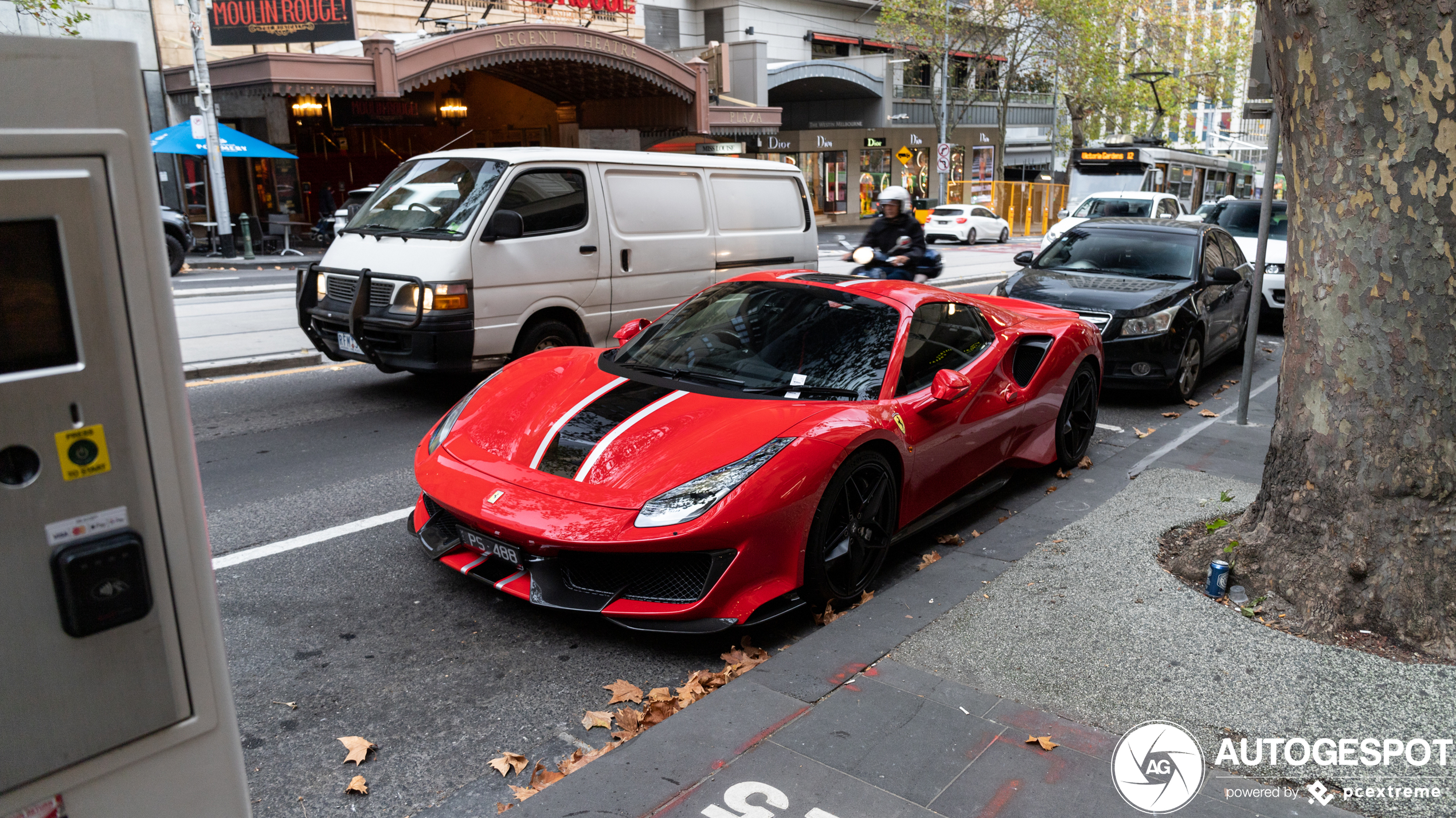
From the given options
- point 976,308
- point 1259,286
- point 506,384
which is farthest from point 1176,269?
point 506,384

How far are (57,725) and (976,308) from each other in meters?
5.16

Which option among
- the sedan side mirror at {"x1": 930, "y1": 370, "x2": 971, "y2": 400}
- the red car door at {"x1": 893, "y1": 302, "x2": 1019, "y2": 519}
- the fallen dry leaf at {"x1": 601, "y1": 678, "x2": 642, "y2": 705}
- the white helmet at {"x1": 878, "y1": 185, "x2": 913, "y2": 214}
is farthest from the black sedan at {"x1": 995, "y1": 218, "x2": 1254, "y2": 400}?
the fallen dry leaf at {"x1": 601, "y1": 678, "x2": 642, "y2": 705}

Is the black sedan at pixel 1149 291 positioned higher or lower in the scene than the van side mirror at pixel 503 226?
lower

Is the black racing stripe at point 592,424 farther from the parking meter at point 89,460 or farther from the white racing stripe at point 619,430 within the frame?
the parking meter at point 89,460

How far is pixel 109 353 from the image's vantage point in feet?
5.40

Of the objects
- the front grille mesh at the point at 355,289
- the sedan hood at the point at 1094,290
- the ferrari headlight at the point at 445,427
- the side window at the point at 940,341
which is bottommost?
the ferrari headlight at the point at 445,427

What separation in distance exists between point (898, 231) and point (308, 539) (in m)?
6.39

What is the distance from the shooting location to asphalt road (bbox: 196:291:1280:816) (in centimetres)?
333

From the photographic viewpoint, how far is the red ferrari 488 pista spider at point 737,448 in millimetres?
3914

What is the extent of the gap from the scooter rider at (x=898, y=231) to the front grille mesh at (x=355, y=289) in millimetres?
4506

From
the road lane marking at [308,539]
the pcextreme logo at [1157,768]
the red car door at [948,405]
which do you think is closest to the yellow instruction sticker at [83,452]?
the pcextreme logo at [1157,768]

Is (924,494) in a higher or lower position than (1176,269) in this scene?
lower

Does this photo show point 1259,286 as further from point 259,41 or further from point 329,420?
point 259,41

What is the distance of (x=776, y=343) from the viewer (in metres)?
5.16
